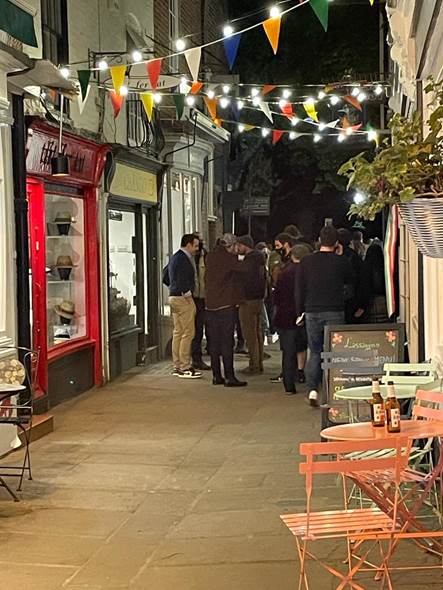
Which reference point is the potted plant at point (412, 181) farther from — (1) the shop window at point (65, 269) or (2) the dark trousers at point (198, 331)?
(2) the dark trousers at point (198, 331)

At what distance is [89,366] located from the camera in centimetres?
1263

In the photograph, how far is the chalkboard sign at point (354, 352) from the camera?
819 centimetres

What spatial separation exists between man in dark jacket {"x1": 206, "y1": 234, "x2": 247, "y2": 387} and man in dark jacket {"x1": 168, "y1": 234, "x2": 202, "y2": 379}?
28.3 inches

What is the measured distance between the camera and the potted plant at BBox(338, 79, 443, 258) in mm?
4266

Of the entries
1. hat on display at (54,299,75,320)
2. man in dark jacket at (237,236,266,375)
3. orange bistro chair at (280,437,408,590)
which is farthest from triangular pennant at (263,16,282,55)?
man in dark jacket at (237,236,266,375)

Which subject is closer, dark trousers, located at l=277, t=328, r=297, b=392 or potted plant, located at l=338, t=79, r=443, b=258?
potted plant, located at l=338, t=79, r=443, b=258

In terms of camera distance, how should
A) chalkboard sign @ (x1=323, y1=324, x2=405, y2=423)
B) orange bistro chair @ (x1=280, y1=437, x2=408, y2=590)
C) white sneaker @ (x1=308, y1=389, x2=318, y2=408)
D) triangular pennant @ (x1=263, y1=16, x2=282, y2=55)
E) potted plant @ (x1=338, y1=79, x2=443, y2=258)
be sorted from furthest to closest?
1. white sneaker @ (x1=308, y1=389, x2=318, y2=408)
2. chalkboard sign @ (x1=323, y1=324, x2=405, y2=423)
3. triangular pennant @ (x1=263, y1=16, x2=282, y2=55)
4. potted plant @ (x1=338, y1=79, x2=443, y2=258)
5. orange bistro chair @ (x1=280, y1=437, x2=408, y2=590)

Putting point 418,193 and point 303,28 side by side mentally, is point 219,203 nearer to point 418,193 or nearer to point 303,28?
point 303,28

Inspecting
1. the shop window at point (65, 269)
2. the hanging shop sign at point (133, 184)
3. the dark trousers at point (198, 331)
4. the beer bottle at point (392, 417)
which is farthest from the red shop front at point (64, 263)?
the beer bottle at point (392, 417)

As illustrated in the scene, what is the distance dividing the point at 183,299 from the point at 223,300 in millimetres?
1086

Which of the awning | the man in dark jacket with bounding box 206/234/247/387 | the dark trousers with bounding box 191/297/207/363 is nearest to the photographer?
the awning

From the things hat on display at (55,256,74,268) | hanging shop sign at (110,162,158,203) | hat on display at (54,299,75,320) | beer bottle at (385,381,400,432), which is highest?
hanging shop sign at (110,162,158,203)

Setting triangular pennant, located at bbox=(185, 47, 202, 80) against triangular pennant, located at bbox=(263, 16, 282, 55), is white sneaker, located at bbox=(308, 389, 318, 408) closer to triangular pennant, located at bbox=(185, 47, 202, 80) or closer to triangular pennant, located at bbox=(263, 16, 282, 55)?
triangular pennant, located at bbox=(185, 47, 202, 80)

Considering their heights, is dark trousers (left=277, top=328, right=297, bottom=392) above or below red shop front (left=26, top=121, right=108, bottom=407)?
below
